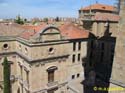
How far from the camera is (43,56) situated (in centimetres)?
2697

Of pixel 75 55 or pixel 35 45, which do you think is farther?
pixel 75 55

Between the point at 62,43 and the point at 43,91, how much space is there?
8.03m

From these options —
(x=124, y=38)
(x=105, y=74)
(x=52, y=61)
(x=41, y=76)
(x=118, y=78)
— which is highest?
(x=124, y=38)

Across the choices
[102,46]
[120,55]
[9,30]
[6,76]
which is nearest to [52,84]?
[6,76]

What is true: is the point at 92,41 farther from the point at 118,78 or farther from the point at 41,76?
the point at 118,78

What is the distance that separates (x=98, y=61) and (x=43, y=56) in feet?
53.3

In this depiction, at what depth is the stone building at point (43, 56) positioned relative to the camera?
86.7ft

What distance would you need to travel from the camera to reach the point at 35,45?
1016 inches

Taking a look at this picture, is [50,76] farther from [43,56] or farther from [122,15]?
[122,15]

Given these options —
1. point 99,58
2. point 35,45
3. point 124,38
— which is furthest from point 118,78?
point 99,58

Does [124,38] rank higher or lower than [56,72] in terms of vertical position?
higher

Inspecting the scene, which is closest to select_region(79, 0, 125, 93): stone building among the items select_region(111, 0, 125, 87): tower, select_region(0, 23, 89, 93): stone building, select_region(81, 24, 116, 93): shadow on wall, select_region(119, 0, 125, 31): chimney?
select_region(81, 24, 116, 93): shadow on wall

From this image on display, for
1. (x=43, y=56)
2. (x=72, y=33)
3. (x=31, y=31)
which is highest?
(x=31, y=31)

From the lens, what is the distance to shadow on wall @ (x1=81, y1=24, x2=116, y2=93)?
33.2m
